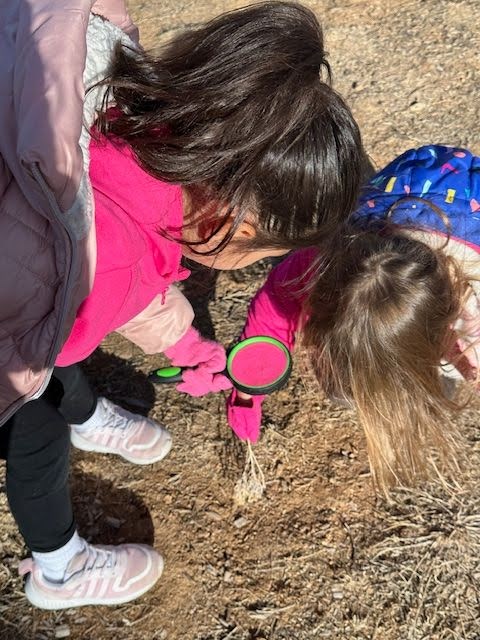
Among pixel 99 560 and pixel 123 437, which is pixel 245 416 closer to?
pixel 123 437

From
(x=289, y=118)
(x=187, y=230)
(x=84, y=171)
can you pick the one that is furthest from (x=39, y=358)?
(x=289, y=118)

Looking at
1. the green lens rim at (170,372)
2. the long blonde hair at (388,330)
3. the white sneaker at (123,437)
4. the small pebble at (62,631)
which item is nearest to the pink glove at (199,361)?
the green lens rim at (170,372)

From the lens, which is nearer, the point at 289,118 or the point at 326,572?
the point at 289,118

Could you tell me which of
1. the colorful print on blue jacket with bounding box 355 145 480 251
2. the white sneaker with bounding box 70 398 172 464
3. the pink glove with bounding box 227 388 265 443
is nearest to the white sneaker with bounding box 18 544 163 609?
the white sneaker with bounding box 70 398 172 464

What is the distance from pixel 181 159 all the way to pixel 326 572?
3.73ft

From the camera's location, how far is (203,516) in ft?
6.29

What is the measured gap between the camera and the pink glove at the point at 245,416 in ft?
6.42

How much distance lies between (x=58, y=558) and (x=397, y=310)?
970 mm

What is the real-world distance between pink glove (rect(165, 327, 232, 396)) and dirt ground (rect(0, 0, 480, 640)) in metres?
0.16

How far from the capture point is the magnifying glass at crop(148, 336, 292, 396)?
1.84 meters

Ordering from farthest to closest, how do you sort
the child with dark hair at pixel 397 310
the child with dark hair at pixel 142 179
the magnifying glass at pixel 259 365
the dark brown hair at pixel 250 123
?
the magnifying glass at pixel 259 365, the child with dark hair at pixel 397 310, the dark brown hair at pixel 250 123, the child with dark hair at pixel 142 179

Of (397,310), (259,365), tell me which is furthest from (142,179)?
(259,365)

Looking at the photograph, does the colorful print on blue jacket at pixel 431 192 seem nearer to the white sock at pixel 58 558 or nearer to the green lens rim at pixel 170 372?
the green lens rim at pixel 170 372

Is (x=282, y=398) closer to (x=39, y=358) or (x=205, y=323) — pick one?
(x=205, y=323)
